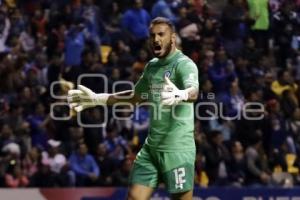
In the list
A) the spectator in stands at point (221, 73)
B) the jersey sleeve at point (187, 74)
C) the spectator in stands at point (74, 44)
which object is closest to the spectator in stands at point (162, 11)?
the spectator in stands at point (221, 73)

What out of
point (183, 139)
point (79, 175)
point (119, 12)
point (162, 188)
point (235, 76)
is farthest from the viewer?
point (119, 12)

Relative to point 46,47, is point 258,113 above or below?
below

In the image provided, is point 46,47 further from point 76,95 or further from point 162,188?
point 76,95

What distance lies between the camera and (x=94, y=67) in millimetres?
16875

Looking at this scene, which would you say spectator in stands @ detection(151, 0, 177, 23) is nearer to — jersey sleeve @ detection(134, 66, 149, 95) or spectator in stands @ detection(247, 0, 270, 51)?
spectator in stands @ detection(247, 0, 270, 51)

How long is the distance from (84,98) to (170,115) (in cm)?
117

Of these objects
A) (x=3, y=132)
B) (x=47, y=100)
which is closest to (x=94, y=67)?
(x=47, y=100)

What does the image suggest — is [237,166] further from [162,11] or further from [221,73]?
[162,11]

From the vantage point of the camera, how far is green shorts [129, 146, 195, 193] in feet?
30.0

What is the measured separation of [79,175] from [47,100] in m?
1.62

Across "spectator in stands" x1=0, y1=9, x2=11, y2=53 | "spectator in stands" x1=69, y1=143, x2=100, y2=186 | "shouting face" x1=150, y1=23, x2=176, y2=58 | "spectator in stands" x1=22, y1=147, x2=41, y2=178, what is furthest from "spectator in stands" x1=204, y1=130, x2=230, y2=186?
"shouting face" x1=150, y1=23, x2=176, y2=58

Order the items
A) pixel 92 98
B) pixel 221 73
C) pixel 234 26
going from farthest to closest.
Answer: pixel 234 26 < pixel 221 73 < pixel 92 98

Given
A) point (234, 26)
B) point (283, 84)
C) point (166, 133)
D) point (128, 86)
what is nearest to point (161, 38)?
point (166, 133)

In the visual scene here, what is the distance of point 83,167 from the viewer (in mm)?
15469
